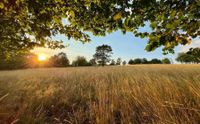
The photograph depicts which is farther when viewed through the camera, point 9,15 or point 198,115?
point 9,15

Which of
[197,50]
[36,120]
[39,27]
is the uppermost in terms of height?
[39,27]

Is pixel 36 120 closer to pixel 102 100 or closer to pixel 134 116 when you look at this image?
pixel 102 100

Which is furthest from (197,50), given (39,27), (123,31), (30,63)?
(30,63)

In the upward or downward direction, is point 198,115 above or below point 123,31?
below

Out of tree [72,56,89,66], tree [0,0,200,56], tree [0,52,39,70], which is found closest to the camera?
tree [0,0,200,56]

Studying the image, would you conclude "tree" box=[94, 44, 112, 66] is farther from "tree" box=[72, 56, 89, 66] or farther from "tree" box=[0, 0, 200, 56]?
"tree" box=[0, 0, 200, 56]

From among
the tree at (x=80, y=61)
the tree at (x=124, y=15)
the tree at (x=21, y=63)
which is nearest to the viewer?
the tree at (x=124, y=15)

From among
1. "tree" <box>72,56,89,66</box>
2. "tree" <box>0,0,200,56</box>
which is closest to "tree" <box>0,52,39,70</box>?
"tree" <box>72,56,89,66</box>

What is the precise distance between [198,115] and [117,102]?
1.67 meters

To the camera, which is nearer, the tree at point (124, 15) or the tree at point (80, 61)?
the tree at point (124, 15)

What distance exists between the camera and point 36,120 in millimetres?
3605

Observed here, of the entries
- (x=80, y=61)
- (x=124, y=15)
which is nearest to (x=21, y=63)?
(x=80, y=61)

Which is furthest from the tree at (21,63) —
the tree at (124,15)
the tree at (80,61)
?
the tree at (124,15)

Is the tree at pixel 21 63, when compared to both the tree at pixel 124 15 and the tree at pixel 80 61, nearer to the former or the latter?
the tree at pixel 80 61
